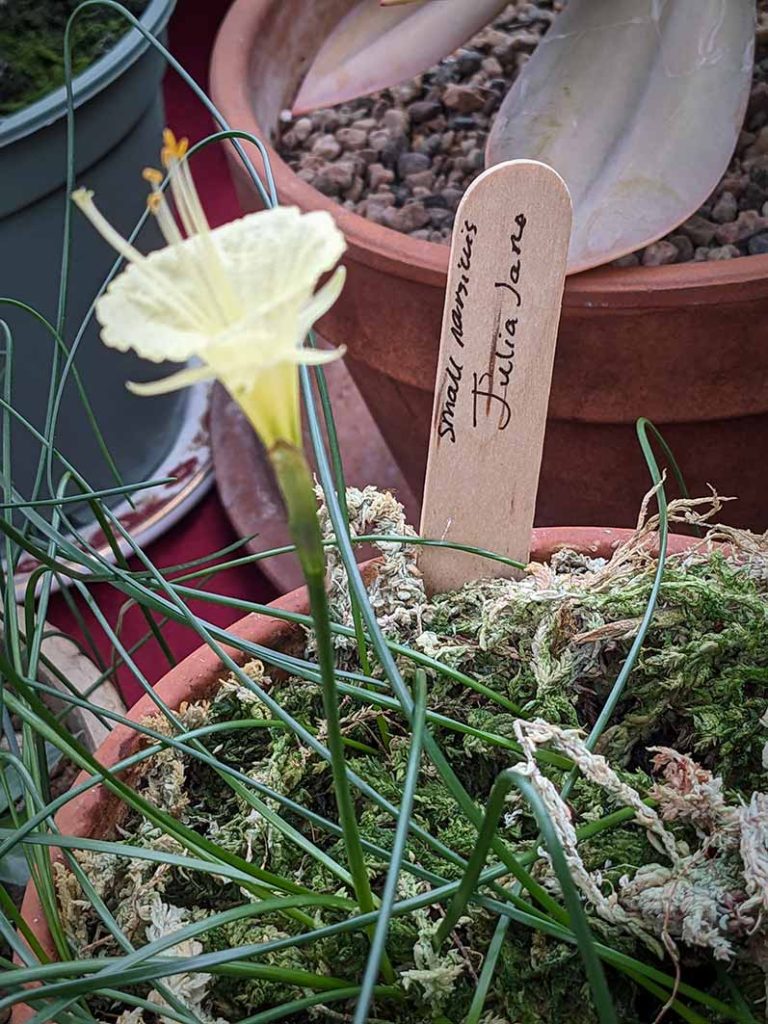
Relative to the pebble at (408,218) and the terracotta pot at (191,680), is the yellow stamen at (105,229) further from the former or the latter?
the pebble at (408,218)

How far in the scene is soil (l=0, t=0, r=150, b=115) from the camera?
93cm

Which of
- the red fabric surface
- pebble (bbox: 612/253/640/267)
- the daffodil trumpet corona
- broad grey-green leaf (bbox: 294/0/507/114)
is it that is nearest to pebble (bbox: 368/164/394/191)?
broad grey-green leaf (bbox: 294/0/507/114)

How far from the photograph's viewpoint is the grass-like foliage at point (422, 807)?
40cm

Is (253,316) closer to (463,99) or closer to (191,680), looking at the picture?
(191,680)

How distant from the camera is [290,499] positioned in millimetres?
251

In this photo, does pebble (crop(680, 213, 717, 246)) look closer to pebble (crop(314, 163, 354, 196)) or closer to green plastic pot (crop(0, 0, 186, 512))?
pebble (crop(314, 163, 354, 196))

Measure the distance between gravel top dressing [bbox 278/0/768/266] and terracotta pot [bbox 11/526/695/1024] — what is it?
0.24 metres

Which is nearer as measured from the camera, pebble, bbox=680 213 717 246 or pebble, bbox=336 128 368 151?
pebble, bbox=680 213 717 246

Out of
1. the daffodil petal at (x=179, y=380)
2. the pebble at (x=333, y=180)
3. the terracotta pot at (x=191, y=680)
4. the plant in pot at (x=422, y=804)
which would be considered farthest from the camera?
the pebble at (x=333, y=180)

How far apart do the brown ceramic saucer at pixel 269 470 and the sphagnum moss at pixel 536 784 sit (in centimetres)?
43

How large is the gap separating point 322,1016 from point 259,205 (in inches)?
21.5

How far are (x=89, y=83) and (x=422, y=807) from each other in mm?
608

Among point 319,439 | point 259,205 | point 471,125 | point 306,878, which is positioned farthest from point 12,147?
point 306,878

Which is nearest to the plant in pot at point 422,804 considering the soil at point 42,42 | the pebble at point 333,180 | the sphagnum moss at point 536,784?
the sphagnum moss at point 536,784
